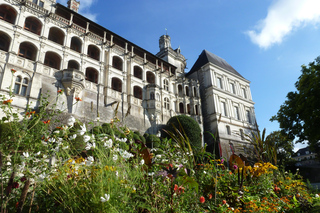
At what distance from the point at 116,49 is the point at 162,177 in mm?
21154

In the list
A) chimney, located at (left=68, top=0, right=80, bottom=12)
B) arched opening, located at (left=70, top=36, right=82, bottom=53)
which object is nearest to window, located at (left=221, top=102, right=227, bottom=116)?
arched opening, located at (left=70, top=36, right=82, bottom=53)

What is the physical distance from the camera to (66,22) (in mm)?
19094

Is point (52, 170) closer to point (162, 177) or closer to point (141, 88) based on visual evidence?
point (162, 177)

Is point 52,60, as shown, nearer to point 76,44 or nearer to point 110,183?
point 76,44

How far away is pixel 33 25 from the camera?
58.1ft

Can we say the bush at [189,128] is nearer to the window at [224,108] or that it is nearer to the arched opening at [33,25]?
the window at [224,108]

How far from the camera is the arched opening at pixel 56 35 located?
18.5 m

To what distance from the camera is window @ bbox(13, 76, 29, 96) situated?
46.4 feet

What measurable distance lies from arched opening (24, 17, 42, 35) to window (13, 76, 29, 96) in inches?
210

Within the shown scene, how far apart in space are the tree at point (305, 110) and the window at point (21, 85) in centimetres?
2178

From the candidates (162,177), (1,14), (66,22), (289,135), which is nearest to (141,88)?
(66,22)

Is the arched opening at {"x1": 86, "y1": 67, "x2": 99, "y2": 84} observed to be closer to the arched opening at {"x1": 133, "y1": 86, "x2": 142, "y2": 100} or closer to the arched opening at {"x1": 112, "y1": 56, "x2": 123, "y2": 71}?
the arched opening at {"x1": 112, "y1": 56, "x2": 123, "y2": 71}

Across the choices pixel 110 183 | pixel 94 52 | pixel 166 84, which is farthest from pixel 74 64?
pixel 110 183

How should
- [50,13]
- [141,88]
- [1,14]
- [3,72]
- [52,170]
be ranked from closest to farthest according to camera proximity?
[52,170]
[3,72]
[1,14]
[50,13]
[141,88]
